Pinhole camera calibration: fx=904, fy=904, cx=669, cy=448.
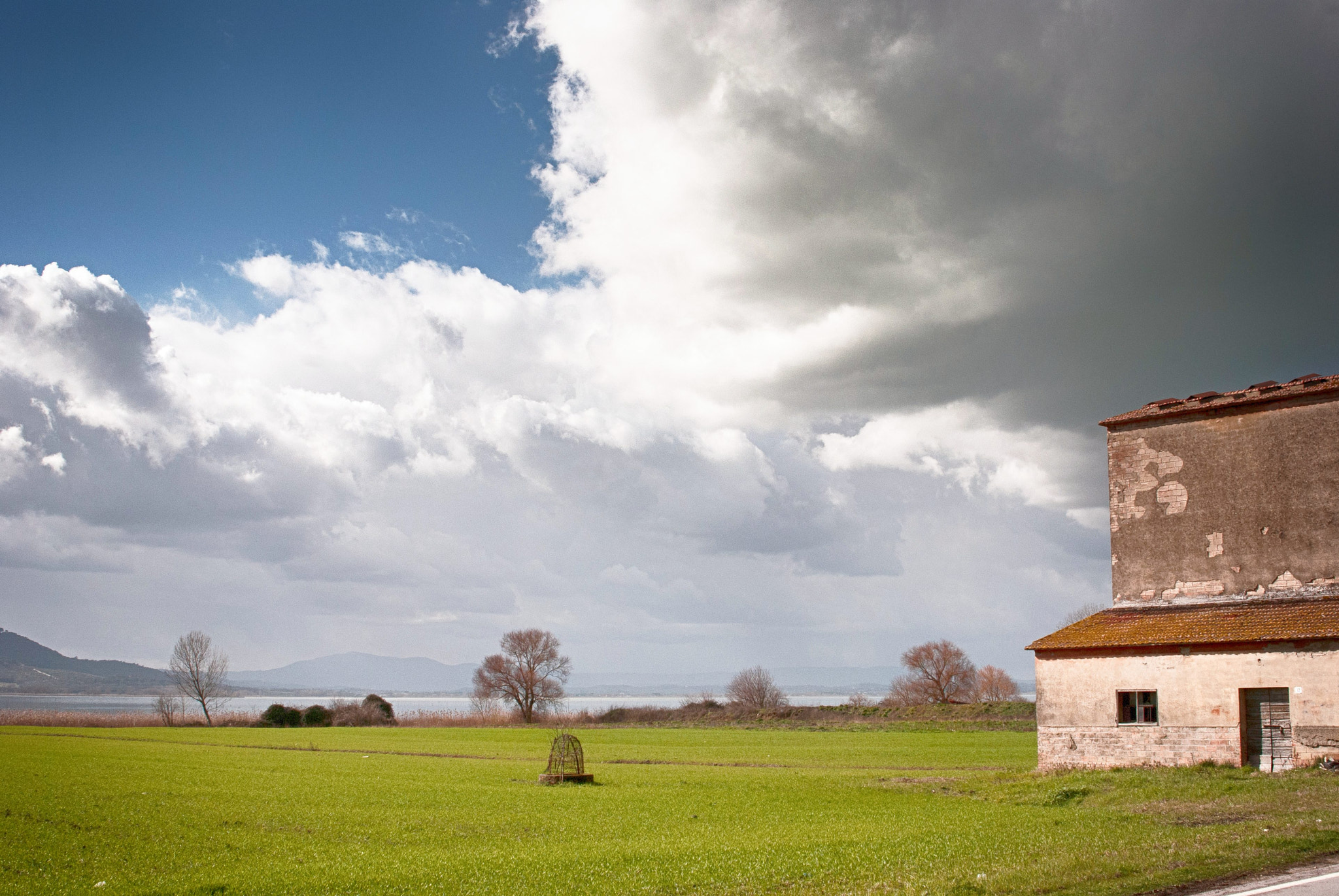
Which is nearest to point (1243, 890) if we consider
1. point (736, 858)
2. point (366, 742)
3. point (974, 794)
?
point (736, 858)

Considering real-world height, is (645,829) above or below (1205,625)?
below

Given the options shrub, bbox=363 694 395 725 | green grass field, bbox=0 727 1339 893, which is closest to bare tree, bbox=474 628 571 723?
shrub, bbox=363 694 395 725

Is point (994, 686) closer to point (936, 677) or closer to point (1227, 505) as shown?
point (936, 677)

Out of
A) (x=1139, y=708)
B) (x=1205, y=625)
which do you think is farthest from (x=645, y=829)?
(x=1205, y=625)

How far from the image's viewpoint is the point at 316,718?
10331 cm

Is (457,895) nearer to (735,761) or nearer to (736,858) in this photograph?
(736,858)

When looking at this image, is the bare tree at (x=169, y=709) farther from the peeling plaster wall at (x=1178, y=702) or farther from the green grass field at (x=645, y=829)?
the peeling plaster wall at (x=1178, y=702)

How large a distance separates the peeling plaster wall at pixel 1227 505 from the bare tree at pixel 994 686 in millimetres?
99508

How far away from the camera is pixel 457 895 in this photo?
502 inches

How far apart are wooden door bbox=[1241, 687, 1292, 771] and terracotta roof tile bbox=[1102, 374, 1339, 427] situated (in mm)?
10450

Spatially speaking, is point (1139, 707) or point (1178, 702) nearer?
point (1178, 702)

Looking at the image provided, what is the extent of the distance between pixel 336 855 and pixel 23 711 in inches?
4031

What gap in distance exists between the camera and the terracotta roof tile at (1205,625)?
27.0 meters

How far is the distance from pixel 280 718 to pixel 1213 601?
94167 mm
